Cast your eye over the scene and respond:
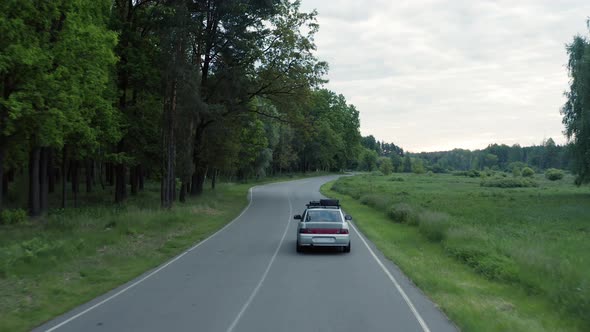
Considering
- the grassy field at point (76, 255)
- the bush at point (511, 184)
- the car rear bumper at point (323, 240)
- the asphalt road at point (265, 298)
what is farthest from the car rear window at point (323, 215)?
the bush at point (511, 184)

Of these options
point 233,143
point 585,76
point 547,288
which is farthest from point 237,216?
point 585,76

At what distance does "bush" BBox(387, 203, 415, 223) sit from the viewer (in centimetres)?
2503

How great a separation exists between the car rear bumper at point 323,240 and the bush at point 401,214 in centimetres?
981

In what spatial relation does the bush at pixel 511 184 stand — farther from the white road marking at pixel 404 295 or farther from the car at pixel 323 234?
the car at pixel 323 234

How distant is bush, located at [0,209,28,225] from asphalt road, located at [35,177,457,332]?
10688 mm

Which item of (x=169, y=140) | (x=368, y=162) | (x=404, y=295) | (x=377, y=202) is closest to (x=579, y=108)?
(x=377, y=202)

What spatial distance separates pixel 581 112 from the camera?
4309 centimetres

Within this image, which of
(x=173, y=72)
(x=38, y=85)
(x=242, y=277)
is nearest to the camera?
(x=242, y=277)

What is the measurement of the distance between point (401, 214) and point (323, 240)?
11.5 meters

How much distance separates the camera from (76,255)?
14.1 metres

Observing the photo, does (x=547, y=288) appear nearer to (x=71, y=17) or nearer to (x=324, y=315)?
(x=324, y=315)

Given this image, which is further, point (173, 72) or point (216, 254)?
point (173, 72)

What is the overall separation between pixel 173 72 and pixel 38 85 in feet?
25.0

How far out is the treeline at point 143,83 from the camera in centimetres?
2098
